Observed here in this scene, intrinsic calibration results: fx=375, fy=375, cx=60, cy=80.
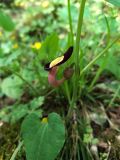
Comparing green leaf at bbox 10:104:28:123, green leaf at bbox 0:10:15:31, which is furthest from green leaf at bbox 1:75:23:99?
green leaf at bbox 0:10:15:31

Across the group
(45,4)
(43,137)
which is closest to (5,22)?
(43,137)

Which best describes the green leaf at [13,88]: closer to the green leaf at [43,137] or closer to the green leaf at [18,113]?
the green leaf at [18,113]

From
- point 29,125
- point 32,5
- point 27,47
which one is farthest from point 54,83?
point 32,5

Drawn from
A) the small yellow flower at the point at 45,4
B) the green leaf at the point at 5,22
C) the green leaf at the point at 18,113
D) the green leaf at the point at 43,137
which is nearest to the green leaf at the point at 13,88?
the green leaf at the point at 18,113

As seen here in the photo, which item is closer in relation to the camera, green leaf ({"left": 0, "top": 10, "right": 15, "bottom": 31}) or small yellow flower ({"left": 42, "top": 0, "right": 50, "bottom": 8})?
green leaf ({"left": 0, "top": 10, "right": 15, "bottom": 31})

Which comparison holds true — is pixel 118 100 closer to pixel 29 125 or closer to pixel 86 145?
pixel 86 145

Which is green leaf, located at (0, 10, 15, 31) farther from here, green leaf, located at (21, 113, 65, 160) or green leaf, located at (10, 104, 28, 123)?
green leaf, located at (21, 113, 65, 160)
